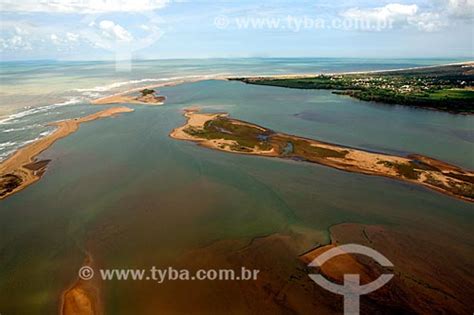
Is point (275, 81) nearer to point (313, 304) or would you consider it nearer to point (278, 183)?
point (278, 183)

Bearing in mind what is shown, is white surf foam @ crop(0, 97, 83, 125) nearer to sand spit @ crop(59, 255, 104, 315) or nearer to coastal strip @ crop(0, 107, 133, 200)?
coastal strip @ crop(0, 107, 133, 200)

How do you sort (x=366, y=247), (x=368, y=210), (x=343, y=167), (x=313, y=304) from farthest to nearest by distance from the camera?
(x=343, y=167)
(x=368, y=210)
(x=366, y=247)
(x=313, y=304)

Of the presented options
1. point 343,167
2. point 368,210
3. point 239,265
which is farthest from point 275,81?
point 239,265

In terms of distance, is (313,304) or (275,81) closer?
(313,304)

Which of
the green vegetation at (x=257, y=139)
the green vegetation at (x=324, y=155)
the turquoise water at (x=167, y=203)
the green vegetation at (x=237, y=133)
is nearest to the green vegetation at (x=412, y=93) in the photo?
the turquoise water at (x=167, y=203)

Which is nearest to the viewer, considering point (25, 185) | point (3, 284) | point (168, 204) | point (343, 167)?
point (3, 284)

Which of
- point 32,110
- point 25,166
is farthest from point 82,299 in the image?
point 32,110

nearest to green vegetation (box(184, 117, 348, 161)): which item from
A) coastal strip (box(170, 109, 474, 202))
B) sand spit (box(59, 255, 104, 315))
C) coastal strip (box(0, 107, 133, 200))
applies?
coastal strip (box(170, 109, 474, 202))

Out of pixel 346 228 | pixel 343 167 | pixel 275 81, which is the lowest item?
pixel 346 228

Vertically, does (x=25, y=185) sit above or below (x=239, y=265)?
above
